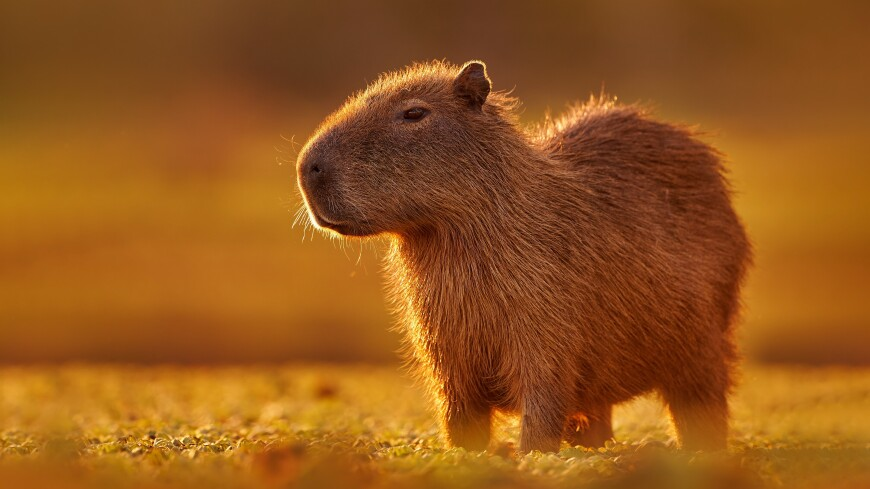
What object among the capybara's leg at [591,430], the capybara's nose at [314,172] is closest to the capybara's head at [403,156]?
the capybara's nose at [314,172]

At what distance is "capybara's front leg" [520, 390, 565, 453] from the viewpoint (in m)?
5.57

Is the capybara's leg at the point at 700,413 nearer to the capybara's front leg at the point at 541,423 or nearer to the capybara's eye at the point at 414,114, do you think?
the capybara's front leg at the point at 541,423

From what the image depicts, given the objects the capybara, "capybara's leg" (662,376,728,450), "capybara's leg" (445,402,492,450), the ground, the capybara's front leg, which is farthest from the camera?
"capybara's leg" (662,376,728,450)

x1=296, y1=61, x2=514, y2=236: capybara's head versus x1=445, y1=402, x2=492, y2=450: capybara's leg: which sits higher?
x1=296, y1=61, x2=514, y2=236: capybara's head

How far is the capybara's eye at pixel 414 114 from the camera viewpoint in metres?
5.88

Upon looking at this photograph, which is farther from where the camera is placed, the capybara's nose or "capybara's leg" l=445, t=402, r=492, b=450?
"capybara's leg" l=445, t=402, r=492, b=450

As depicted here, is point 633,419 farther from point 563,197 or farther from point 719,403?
point 563,197

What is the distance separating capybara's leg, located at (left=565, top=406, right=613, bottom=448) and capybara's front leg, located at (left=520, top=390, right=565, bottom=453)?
1013mm

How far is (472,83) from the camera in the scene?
19.6 ft

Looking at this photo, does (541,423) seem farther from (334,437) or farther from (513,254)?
(334,437)

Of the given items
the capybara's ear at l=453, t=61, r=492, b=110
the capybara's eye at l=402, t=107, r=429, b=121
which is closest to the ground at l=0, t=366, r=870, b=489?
the capybara's eye at l=402, t=107, r=429, b=121

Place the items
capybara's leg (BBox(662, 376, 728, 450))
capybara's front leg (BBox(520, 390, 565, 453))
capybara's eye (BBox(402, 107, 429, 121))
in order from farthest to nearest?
capybara's leg (BBox(662, 376, 728, 450))
capybara's eye (BBox(402, 107, 429, 121))
capybara's front leg (BBox(520, 390, 565, 453))

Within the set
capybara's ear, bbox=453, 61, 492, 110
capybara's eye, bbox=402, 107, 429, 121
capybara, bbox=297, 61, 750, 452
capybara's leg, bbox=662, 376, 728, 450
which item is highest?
capybara's ear, bbox=453, 61, 492, 110

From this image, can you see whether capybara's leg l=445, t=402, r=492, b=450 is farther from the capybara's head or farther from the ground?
the capybara's head
